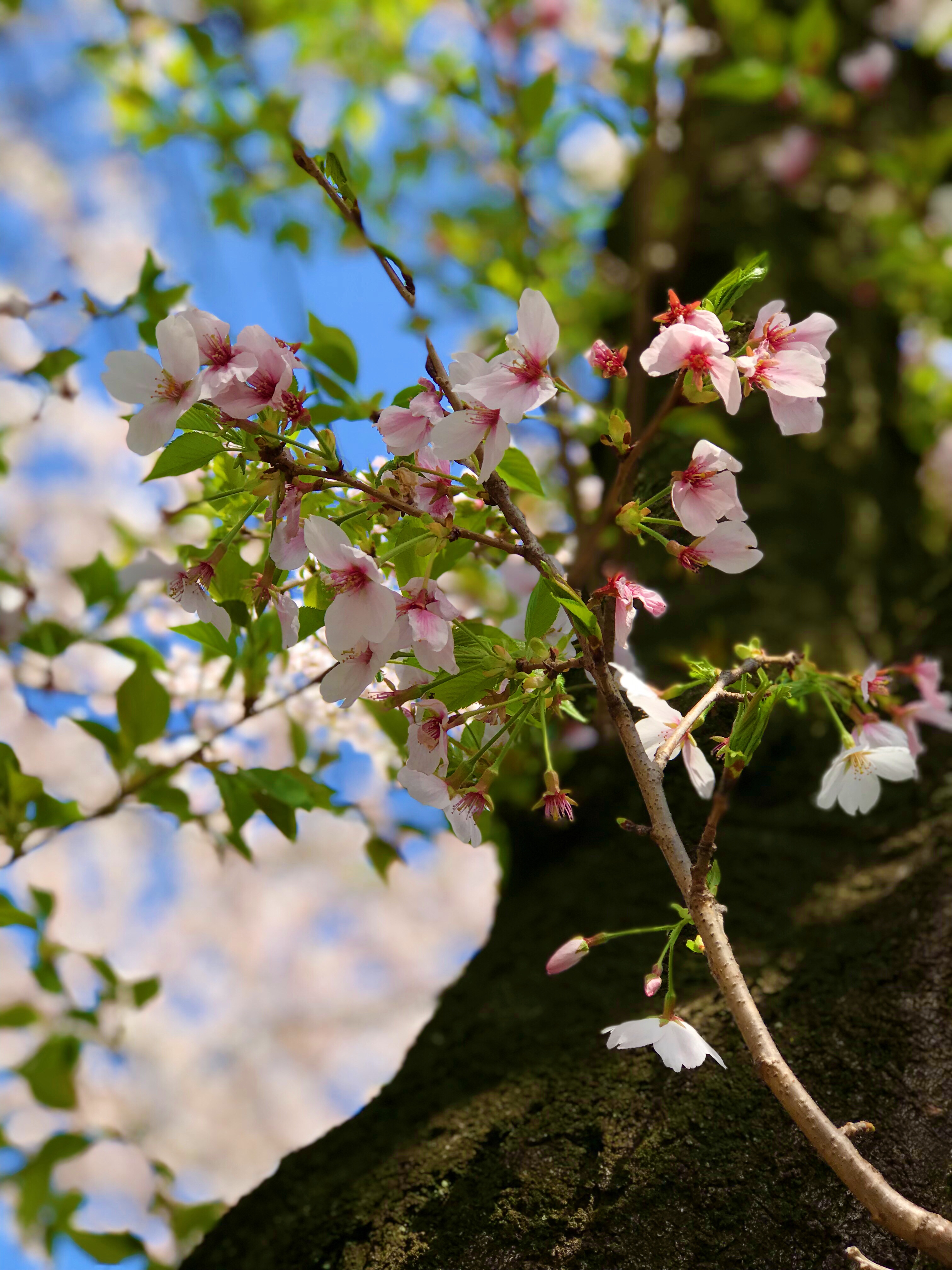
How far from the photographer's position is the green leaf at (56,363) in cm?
94

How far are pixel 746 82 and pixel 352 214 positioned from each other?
1.12 meters

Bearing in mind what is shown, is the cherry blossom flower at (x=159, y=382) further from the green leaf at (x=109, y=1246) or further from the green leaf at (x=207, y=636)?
the green leaf at (x=109, y=1246)

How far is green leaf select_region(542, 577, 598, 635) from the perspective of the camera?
43 centimetres

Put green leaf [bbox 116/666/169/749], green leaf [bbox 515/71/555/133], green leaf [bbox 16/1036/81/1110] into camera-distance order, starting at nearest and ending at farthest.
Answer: green leaf [bbox 116/666/169/749] < green leaf [bbox 16/1036/81/1110] < green leaf [bbox 515/71/555/133]

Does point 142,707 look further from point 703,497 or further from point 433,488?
point 703,497

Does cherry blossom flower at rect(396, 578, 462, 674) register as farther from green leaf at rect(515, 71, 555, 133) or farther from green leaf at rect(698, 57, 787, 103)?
green leaf at rect(698, 57, 787, 103)

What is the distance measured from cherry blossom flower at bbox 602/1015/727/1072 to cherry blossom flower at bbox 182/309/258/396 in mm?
382

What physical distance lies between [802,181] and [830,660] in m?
1.61

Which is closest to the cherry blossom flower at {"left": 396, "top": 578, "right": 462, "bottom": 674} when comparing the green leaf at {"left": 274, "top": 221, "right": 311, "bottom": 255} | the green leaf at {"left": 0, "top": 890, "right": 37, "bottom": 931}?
the green leaf at {"left": 0, "top": 890, "right": 37, "bottom": 931}

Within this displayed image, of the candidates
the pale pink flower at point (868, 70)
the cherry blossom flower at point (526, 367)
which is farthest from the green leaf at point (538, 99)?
the pale pink flower at point (868, 70)

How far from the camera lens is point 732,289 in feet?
1.46

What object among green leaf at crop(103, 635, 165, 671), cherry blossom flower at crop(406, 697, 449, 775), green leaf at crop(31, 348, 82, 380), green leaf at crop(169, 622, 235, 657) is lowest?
cherry blossom flower at crop(406, 697, 449, 775)

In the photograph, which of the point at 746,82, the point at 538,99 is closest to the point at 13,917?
the point at 538,99

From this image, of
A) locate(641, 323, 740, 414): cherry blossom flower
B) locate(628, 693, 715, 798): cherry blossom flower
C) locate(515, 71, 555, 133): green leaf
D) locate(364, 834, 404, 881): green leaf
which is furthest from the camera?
locate(515, 71, 555, 133): green leaf
